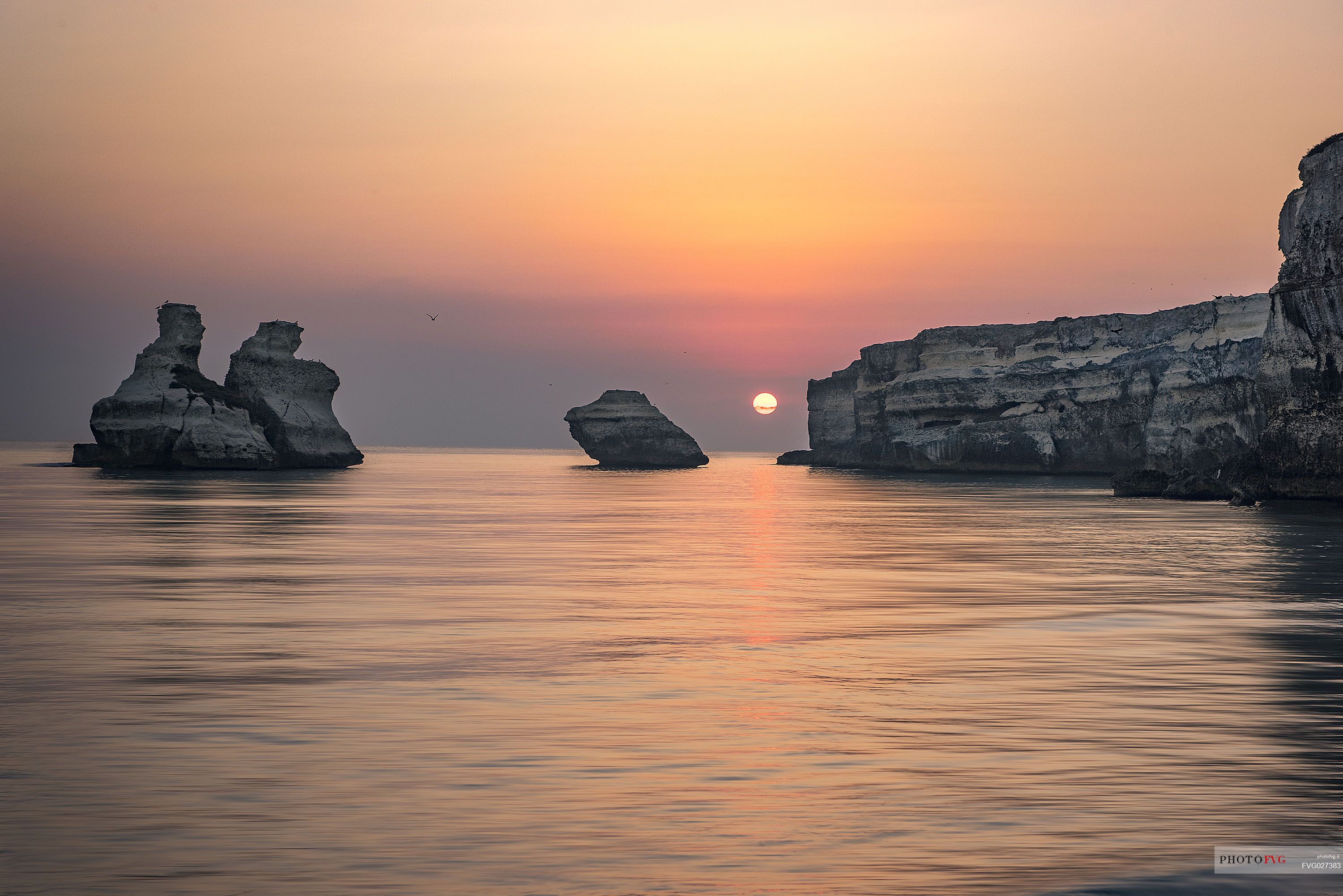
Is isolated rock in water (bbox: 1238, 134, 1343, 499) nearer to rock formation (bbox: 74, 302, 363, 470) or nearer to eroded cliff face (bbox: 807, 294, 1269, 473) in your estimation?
eroded cliff face (bbox: 807, 294, 1269, 473)

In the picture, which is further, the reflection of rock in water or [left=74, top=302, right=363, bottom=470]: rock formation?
[left=74, top=302, right=363, bottom=470]: rock formation

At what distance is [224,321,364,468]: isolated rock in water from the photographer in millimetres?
116312

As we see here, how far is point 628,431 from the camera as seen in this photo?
575 feet

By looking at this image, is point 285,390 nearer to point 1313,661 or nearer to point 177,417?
point 177,417

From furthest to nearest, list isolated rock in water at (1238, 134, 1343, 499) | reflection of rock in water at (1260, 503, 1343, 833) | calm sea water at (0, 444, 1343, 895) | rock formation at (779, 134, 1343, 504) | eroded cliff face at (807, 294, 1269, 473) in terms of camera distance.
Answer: eroded cliff face at (807, 294, 1269, 473)
rock formation at (779, 134, 1343, 504)
isolated rock in water at (1238, 134, 1343, 499)
reflection of rock in water at (1260, 503, 1343, 833)
calm sea water at (0, 444, 1343, 895)

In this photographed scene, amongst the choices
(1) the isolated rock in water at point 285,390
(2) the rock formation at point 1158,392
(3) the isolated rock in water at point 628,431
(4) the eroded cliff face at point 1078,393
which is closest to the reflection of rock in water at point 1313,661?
(2) the rock formation at point 1158,392

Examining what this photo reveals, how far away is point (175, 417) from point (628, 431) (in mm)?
78893

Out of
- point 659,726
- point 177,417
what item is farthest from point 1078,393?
point 659,726

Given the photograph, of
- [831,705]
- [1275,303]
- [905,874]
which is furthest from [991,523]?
[905,874]

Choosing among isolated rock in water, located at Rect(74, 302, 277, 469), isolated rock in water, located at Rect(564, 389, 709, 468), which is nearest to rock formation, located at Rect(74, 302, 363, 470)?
isolated rock in water, located at Rect(74, 302, 277, 469)

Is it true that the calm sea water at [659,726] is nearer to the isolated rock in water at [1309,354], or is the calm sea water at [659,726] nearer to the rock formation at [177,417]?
the isolated rock in water at [1309,354]

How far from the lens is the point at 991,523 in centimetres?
4538

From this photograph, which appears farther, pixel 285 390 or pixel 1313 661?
pixel 285 390

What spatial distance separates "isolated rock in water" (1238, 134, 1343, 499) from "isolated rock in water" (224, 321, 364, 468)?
8664cm
